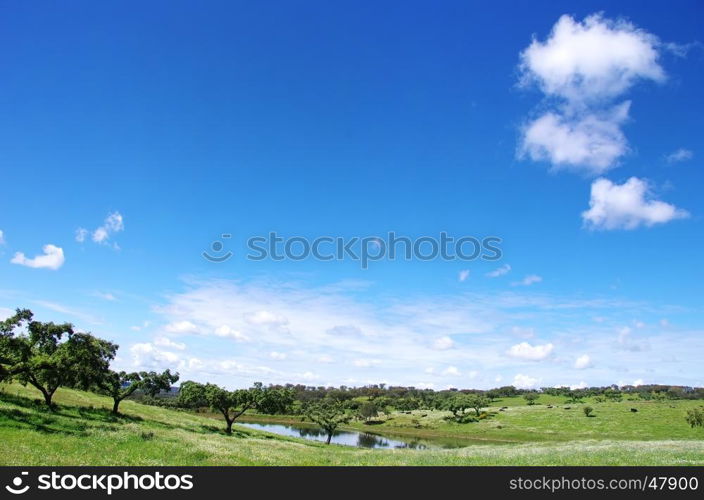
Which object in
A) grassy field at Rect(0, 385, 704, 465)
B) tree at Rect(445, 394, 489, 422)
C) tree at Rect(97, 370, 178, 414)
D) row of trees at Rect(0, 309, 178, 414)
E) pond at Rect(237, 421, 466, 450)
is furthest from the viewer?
tree at Rect(445, 394, 489, 422)

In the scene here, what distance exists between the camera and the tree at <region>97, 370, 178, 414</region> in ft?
226

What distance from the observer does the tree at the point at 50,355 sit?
47.6 m

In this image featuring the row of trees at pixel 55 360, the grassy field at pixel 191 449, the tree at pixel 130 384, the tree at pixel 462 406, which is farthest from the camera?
the tree at pixel 462 406

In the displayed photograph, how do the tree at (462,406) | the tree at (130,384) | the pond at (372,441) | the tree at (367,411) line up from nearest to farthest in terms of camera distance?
1. the tree at (130,384)
2. the pond at (372,441)
3. the tree at (462,406)
4. the tree at (367,411)

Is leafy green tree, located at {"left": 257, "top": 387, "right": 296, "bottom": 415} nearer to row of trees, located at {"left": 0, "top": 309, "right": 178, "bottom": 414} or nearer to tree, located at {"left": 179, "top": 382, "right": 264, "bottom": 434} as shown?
tree, located at {"left": 179, "top": 382, "right": 264, "bottom": 434}

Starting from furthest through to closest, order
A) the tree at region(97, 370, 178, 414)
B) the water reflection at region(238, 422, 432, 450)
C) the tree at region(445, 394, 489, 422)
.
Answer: the tree at region(445, 394, 489, 422) < the water reflection at region(238, 422, 432, 450) < the tree at region(97, 370, 178, 414)

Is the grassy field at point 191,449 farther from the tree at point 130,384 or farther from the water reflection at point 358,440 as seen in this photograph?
the water reflection at point 358,440

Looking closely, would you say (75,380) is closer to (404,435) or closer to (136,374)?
(136,374)

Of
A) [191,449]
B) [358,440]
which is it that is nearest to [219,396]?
[191,449]

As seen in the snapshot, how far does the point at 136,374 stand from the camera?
243 ft

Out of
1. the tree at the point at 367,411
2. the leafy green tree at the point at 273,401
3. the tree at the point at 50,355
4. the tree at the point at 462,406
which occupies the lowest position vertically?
the tree at the point at 367,411

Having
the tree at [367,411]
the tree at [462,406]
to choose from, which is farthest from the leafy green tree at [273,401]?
the tree at [367,411]

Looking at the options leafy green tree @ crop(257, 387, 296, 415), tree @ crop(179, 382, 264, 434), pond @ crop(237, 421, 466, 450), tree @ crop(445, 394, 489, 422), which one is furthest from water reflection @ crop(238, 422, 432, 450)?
tree @ crop(445, 394, 489, 422)
